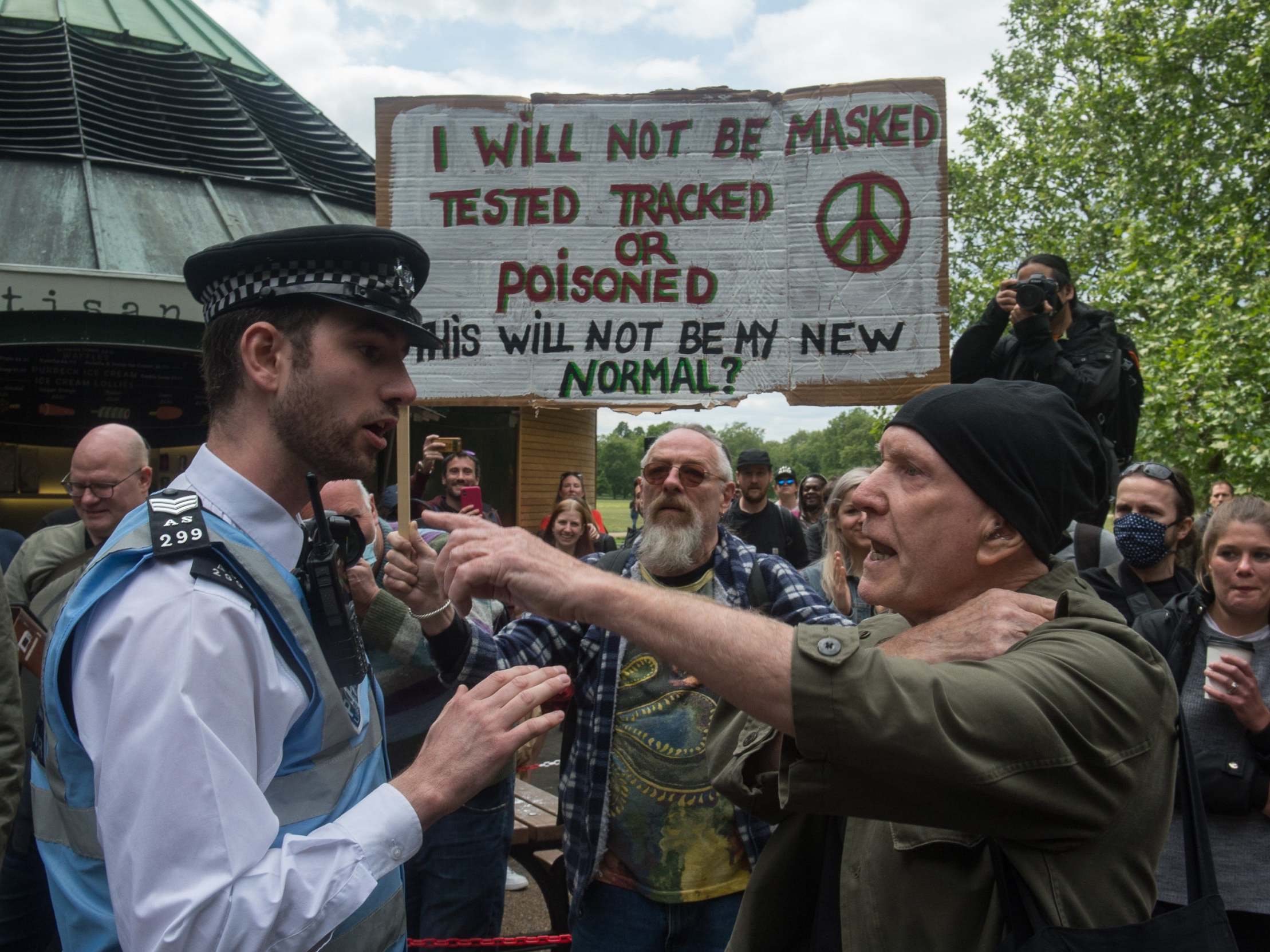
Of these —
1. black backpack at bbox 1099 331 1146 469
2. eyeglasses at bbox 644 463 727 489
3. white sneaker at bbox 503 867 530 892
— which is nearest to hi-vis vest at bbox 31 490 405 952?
eyeglasses at bbox 644 463 727 489

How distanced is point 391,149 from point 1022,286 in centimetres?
275

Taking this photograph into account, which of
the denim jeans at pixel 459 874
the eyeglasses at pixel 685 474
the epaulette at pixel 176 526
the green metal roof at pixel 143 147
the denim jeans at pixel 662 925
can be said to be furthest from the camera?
the green metal roof at pixel 143 147

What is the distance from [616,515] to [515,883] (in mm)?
54385

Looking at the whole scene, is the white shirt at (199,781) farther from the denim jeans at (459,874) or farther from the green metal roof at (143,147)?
the green metal roof at (143,147)

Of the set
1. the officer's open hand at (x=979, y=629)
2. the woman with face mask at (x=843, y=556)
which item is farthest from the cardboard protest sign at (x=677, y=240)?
the officer's open hand at (x=979, y=629)

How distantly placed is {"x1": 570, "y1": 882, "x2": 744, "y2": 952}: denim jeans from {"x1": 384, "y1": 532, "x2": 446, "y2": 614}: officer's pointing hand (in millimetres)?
1090

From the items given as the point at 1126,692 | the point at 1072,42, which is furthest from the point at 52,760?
the point at 1072,42

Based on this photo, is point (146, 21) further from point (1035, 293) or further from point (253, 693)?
point (253, 693)

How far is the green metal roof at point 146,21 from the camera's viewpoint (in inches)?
438

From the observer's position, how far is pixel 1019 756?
4.62 feet

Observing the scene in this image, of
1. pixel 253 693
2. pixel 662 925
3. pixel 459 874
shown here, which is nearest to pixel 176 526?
pixel 253 693

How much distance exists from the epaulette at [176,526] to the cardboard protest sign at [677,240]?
2568 mm

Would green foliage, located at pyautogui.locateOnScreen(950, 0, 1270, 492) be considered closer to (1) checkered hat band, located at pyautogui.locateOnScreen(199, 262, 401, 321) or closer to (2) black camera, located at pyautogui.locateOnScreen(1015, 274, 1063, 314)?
(2) black camera, located at pyautogui.locateOnScreen(1015, 274, 1063, 314)

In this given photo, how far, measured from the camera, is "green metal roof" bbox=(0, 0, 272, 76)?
11.1m
